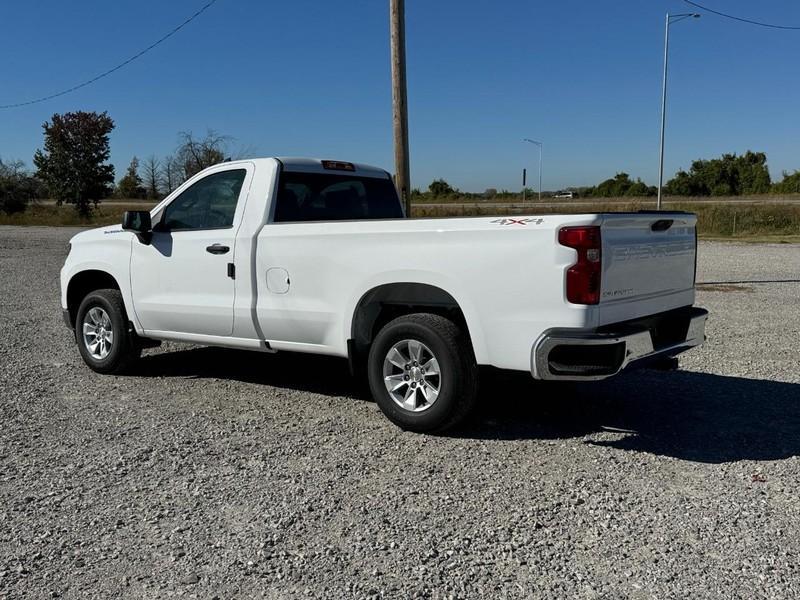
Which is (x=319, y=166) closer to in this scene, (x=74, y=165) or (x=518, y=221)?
(x=518, y=221)

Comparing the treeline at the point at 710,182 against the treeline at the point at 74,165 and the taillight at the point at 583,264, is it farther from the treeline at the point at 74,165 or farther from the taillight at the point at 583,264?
the taillight at the point at 583,264

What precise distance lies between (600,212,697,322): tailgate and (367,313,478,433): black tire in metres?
0.96

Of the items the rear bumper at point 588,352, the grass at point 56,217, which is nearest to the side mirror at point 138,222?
the rear bumper at point 588,352

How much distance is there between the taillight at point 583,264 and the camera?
15.3 ft

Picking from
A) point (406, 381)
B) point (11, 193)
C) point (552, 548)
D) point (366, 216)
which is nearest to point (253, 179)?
point (366, 216)

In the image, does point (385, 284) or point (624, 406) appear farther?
point (624, 406)

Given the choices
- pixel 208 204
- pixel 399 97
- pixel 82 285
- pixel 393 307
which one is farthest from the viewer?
pixel 399 97

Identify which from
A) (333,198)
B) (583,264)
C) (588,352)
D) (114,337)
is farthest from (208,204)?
(588,352)

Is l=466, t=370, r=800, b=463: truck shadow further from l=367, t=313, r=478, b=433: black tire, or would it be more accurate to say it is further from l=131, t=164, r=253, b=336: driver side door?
l=131, t=164, r=253, b=336: driver side door

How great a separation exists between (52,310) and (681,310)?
973 cm

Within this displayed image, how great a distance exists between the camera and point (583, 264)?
15.3 feet

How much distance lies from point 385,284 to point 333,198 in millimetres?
1684

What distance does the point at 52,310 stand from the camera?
12078 millimetres

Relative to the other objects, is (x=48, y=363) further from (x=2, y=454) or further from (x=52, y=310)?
(x=52, y=310)
